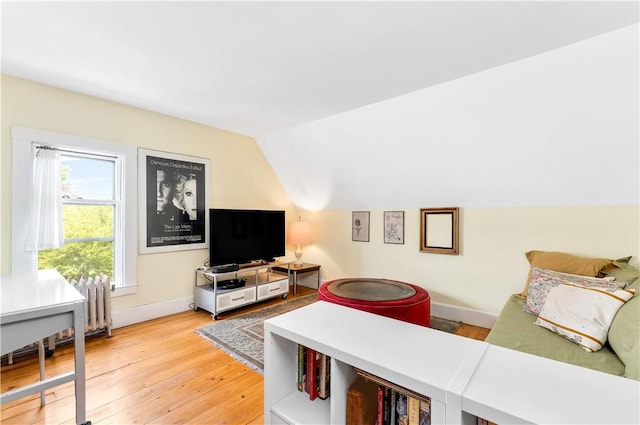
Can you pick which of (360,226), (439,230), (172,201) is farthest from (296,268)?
(439,230)

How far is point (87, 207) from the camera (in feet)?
9.41

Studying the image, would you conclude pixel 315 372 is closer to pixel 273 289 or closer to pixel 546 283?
pixel 546 283

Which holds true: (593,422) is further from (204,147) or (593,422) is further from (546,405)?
(204,147)

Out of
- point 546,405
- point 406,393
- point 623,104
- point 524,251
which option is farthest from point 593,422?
point 524,251

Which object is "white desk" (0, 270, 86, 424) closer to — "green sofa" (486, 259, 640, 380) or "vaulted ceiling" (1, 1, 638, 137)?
"vaulted ceiling" (1, 1, 638, 137)

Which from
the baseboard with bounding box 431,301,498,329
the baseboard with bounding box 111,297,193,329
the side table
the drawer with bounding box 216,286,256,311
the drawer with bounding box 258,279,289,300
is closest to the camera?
the baseboard with bounding box 111,297,193,329

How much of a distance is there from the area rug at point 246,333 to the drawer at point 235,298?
154 millimetres

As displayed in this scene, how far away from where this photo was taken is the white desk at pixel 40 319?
4.07 ft

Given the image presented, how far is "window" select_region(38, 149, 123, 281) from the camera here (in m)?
2.74

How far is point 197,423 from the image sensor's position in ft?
5.46

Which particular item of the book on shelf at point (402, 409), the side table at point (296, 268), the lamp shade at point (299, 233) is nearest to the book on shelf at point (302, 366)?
the book on shelf at point (402, 409)

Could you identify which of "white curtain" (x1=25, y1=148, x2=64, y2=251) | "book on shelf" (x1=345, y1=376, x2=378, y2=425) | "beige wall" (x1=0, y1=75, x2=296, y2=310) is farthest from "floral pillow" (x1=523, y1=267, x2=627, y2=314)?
"white curtain" (x1=25, y1=148, x2=64, y2=251)

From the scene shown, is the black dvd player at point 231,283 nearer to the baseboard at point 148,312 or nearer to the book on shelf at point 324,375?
the baseboard at point 148,312

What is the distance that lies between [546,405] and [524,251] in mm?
2783
